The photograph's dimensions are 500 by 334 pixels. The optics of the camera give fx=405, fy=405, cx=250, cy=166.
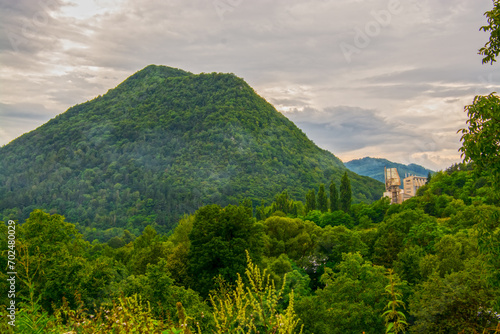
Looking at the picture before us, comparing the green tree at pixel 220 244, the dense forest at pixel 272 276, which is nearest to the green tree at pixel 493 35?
the dense forest at pixel 272 276

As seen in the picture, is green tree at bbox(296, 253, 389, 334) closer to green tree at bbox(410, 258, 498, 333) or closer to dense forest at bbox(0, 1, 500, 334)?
dense forest at bbox(0, 1, 500, 334)

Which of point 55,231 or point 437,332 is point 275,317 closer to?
point 437,332

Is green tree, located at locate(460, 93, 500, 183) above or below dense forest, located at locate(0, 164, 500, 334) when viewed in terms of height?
above

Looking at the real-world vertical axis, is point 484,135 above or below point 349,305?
above

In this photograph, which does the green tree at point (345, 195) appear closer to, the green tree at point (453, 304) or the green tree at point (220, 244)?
the green tree at point (220, 244)

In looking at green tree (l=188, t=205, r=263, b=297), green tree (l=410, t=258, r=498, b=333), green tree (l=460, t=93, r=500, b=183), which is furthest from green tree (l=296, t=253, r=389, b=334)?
green tree (l=460, t=93, r=500, b=183)

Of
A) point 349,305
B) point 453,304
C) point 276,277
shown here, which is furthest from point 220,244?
point 453,304

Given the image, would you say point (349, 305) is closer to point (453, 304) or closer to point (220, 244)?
point (453, 304)

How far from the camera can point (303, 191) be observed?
183375mm

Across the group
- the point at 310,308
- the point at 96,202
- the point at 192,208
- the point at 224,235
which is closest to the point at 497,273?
the point at 310,308

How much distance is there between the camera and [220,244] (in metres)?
30.9

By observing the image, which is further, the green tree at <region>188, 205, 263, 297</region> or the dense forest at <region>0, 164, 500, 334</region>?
the green tree at <region>188, 205, 263, 297</region>

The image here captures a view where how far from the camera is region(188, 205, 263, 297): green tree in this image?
1187 inches

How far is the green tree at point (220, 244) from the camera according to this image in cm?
3014
